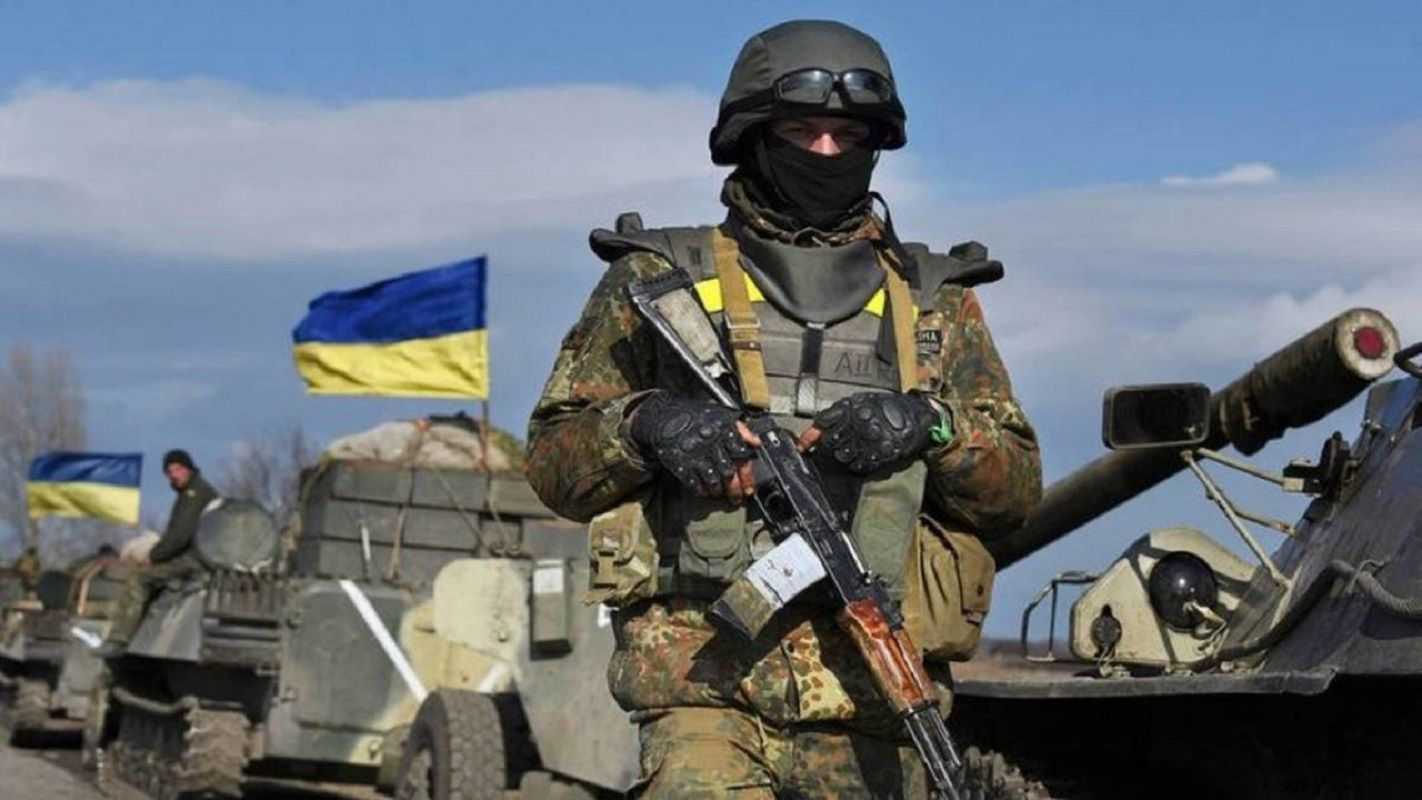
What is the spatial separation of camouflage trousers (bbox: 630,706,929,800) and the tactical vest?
228 millimetres

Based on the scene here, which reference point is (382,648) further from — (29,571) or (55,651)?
(29,571)

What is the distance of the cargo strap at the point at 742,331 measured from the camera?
16.4 feet

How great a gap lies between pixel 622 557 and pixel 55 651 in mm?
18910

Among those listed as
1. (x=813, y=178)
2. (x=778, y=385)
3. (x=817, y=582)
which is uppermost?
(x=813, y=178)

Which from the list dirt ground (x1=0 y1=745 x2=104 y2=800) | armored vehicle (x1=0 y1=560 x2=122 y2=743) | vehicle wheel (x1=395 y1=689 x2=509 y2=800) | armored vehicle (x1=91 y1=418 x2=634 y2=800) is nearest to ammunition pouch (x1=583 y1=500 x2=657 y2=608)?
armored vehicle (x1=91 y1=418 x2=634 y2=800)

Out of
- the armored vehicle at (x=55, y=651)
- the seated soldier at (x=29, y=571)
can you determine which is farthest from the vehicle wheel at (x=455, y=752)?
the seated soldier at (x=29, y=571)

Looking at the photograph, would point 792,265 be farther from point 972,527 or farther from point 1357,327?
point 1357,327

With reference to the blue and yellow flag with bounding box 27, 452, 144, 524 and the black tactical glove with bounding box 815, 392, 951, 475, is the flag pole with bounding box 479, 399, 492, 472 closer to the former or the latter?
the black tactical glove with bounding box 815, 392, 951, 475

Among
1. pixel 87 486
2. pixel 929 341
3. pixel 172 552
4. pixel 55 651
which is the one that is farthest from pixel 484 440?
pixel 87 486

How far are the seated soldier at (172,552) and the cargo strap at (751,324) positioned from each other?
40.4ft

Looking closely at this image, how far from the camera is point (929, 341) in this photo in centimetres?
518

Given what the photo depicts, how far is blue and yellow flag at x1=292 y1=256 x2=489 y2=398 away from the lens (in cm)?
2034

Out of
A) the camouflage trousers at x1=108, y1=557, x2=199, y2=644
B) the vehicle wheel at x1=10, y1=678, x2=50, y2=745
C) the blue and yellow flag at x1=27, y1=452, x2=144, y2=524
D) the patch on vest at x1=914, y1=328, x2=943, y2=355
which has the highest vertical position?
the blue and yellow flag at x1=27, y1=452, x2=144, y2=524

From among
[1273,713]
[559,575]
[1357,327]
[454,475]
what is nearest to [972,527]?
[1273,713]
